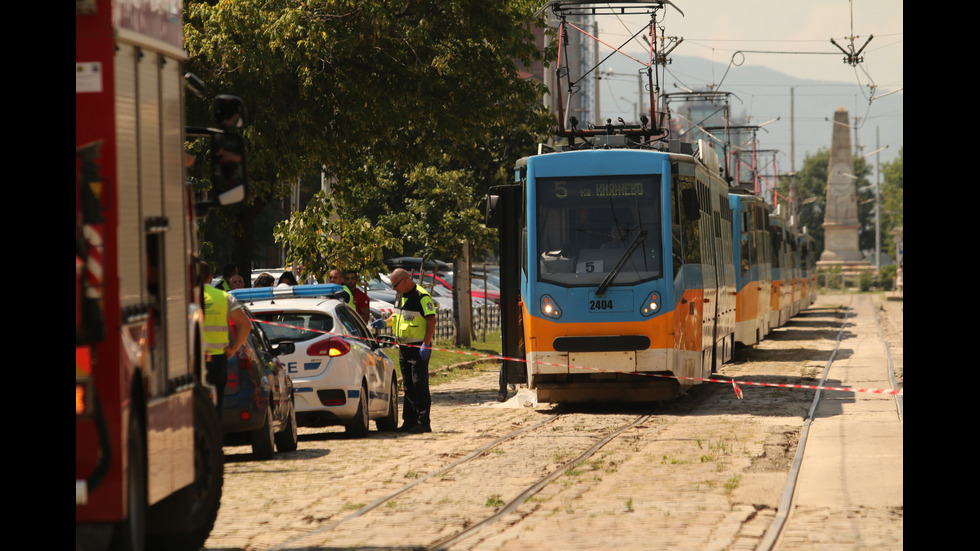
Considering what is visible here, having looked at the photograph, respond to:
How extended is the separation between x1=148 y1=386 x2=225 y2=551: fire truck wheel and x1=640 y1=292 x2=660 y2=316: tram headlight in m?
9.65

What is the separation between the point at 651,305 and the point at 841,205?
76911 mm

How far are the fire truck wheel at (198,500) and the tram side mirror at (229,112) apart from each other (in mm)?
1416

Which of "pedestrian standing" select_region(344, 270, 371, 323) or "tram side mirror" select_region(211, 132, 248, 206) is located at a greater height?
"tram side mirror" select_region(211, 132, 248, 206)

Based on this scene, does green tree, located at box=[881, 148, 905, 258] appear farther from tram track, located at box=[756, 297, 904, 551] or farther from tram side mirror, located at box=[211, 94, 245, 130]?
tram side mirror, located at box=[211, 94, 245, 130]

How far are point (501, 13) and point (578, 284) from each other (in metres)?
5.35

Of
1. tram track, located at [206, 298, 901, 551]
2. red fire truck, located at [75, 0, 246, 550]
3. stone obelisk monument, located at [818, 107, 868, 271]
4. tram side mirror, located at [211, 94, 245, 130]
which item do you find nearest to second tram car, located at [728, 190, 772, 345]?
tram track, located at [206, 298, 901, 551]

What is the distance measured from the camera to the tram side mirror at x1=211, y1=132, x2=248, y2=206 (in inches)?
324

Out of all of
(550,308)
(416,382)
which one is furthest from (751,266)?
(416,382)
